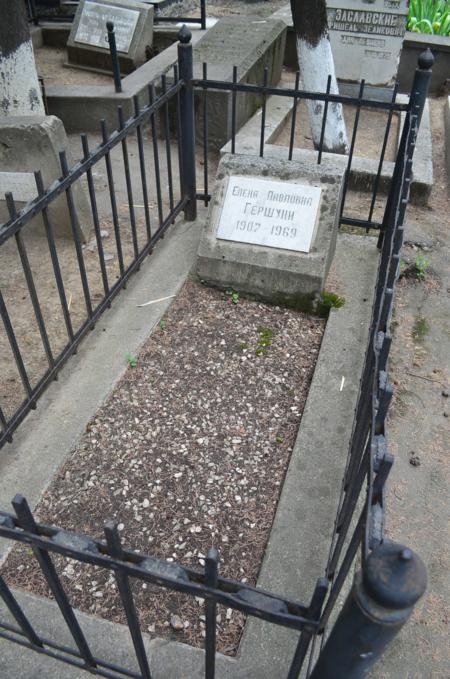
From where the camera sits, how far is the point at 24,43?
4566 millimetres

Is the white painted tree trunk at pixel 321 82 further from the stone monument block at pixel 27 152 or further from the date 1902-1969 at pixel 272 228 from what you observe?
the stone monument block at pixel 27 152

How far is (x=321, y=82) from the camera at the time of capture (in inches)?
222

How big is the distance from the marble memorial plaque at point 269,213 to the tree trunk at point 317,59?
2.52m

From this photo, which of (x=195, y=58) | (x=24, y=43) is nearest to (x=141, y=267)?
(x=24, y=43)

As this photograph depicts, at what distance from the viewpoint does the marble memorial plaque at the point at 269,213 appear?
138 inches

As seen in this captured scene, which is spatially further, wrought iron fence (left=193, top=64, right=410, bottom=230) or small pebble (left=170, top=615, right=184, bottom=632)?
wrought iron fence (left=193, top=64, right=410, bottom=230)

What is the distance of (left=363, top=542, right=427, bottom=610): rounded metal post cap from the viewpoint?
0.95m

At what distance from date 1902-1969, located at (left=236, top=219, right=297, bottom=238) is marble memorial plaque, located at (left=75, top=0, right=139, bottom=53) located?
571 centimetres

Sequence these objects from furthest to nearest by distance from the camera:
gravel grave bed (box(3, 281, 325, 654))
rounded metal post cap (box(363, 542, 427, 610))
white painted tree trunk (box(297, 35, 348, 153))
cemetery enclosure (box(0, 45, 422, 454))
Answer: white painted tree trunk (box(297, 35, 348, 153)) → cemetery enclosure (box(0, 45, 422, 454)) → gravel grave bed (box(3, 281, 325, 654)) → rounded metal post cap (box(363, 542, 427, 610))

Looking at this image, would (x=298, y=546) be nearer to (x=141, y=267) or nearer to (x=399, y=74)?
(x=141, y=267)

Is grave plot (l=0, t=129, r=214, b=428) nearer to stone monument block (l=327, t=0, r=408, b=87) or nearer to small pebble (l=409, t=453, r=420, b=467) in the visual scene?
small pebble (l=409, t=453, r=420, b=467)

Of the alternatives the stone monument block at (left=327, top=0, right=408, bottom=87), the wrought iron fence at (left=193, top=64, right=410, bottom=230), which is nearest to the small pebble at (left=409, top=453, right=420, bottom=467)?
the wrought iron fence at (left=193, top=64, right=410, bottom=230)

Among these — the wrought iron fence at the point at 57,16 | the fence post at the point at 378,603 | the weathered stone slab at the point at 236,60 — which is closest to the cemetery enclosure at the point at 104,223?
the weathered stone slab at the point at 236,60

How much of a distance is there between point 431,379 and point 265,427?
1.20 metres
